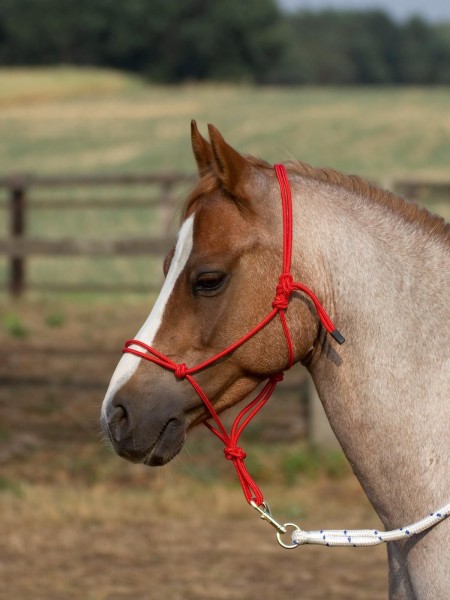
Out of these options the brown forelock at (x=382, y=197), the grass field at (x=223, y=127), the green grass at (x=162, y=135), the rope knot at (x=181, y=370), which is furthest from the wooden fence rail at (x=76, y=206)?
the grass field at (x=223, y=127)

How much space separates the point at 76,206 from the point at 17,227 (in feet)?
7.99

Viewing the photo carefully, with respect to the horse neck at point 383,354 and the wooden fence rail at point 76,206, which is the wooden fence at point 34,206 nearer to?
the wooden fence rail at point 76,206

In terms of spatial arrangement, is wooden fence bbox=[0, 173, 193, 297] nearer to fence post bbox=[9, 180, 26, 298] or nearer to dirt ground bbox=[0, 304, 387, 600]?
fence post bbox=[9, 180, 26, 298]

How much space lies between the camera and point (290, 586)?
564cm

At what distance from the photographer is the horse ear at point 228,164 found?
9.44ft

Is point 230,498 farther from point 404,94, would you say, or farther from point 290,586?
point 404,94

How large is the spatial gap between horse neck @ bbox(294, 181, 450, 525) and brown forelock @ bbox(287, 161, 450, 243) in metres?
0.10

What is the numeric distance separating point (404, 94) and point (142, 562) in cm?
4534

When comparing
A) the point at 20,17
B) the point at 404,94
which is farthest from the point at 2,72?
the point at 404,94

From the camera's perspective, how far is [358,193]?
3.07 m

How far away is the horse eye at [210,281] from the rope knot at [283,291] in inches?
6.4

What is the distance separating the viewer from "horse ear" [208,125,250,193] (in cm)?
288

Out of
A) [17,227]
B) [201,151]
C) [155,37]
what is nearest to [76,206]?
[17,227]

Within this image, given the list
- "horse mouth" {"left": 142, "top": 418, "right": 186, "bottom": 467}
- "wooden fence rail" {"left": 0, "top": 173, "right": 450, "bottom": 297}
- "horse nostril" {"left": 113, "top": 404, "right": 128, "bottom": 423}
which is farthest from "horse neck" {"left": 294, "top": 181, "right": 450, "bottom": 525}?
"wooden fence rail" {"left": 0, "top": 173, "right": 450, "bottom": 297}
